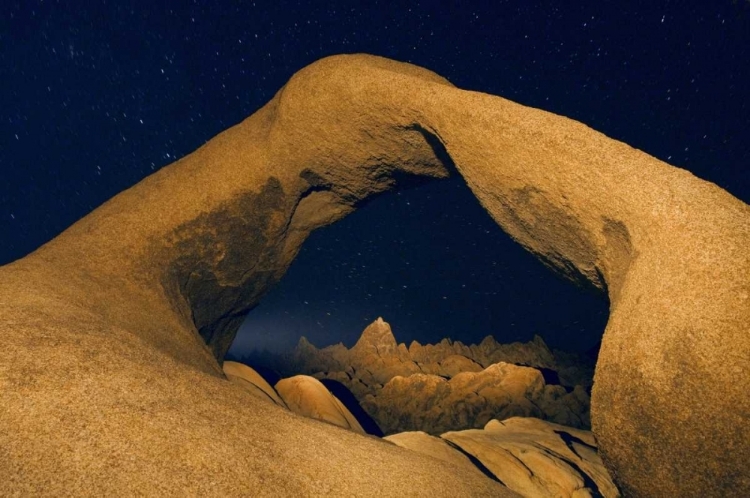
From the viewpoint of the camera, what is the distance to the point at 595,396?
2408 millimetres

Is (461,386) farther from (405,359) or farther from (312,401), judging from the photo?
(405,359)

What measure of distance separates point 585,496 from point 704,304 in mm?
2005

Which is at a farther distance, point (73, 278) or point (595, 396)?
point (73, 278)

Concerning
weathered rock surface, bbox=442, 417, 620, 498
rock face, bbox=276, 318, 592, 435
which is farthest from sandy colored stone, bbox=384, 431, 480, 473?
rock face, bbox=276, 318, 592, 435

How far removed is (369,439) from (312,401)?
264 centimetres

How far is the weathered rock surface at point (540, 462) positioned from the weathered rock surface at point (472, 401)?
0.95 m

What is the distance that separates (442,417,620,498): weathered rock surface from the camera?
132 inches

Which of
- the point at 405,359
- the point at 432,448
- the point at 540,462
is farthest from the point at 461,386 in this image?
the point at 432,448

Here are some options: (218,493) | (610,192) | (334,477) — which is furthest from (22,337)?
(610,192)

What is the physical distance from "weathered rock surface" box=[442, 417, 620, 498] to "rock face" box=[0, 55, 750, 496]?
34.8 inches

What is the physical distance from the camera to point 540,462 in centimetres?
359

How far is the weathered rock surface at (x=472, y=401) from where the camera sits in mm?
5500

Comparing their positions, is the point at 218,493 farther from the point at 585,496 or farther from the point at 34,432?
the point at 585,496

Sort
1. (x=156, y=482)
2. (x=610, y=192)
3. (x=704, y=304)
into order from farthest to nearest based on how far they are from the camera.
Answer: (x=610, y=192), (x=704, y=304), (x=156, y=482)
